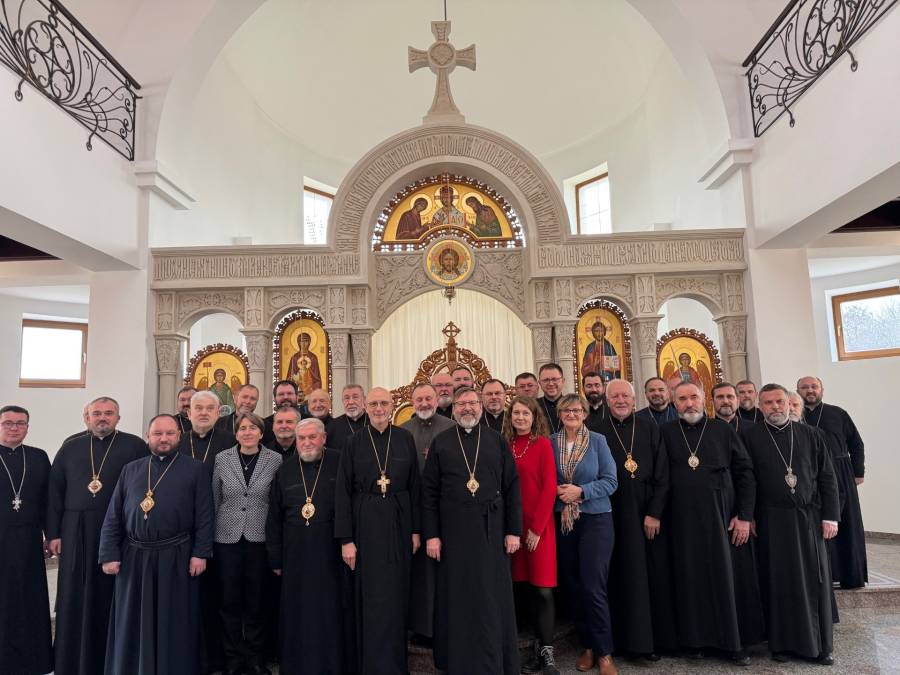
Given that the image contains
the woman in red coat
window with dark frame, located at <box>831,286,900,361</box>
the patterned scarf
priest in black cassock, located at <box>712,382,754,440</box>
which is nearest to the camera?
the woman in red coat

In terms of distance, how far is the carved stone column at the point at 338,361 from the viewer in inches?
282

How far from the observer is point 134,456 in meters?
4.20

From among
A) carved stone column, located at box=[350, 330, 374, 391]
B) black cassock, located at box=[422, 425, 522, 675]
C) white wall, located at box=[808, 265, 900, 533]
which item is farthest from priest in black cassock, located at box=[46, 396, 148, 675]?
white wall, located at box=[808, 265, 900, 533]

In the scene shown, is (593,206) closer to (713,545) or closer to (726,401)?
(726,401)

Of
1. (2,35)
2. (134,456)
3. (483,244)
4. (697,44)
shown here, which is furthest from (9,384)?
(697,44)

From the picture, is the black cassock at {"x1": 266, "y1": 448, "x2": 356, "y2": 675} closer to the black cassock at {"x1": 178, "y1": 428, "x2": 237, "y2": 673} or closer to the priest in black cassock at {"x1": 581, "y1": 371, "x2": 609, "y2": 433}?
the black cassock at {"x1": 178, "y1": 428, "x2": 237, "y2": 673}

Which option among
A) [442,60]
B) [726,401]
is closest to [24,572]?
[726,401]

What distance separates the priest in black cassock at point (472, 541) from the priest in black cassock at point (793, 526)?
1735mm

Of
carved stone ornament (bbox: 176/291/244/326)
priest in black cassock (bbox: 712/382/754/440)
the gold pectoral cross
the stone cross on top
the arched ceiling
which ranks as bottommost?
the gold pectoral cross

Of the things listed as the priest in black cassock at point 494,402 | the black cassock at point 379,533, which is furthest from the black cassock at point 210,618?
the priest in black cassock at point 494,402

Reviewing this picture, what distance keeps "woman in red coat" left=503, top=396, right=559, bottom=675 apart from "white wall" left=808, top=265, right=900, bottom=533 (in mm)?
6015

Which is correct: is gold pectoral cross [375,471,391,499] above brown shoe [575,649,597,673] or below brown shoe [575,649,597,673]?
above

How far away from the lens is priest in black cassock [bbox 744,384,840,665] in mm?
3875

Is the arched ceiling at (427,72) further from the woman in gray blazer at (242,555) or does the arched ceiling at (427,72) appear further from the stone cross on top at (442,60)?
the woman in gray blazer at (242,555)
